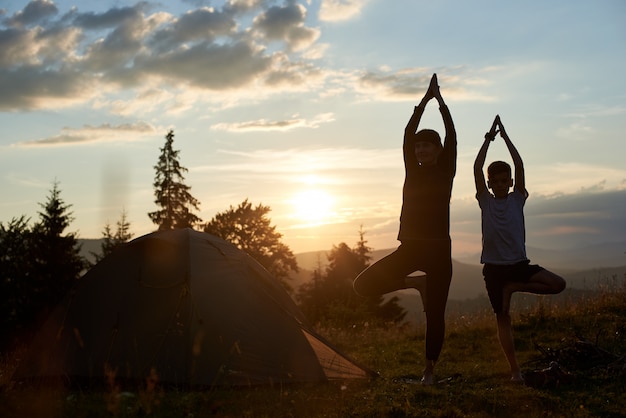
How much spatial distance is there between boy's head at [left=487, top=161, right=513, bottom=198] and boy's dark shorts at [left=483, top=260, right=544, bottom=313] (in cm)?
85

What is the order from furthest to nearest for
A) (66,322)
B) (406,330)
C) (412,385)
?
(406,330) → (66,322) → (412,385)

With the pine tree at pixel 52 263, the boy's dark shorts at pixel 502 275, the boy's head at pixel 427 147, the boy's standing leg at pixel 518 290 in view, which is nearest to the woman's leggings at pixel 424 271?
the boy's dark shorts at pixel 502 275

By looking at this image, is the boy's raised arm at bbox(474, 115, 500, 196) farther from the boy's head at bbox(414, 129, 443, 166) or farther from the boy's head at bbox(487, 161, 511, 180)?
the boy's head at bbox(414, 129, 443, 166)

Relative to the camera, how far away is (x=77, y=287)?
8.64m

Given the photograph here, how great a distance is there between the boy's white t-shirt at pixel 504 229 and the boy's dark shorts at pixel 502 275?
0.08 metres

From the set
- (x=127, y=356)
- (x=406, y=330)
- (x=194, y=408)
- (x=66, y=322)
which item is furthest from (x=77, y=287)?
(x=406, y=330)

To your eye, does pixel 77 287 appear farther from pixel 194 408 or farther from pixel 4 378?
pixel 194 408

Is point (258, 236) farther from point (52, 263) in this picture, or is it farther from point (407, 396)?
point (407, 396)

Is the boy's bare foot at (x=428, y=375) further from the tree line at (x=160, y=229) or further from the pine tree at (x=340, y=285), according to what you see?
the pine tree at (x=340, y=285)

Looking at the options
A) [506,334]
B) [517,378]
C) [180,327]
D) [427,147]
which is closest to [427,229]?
[427,147]

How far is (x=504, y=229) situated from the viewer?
6918mm

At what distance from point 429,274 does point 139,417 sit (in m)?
3.32

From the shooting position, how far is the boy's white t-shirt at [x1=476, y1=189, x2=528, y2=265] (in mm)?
6895

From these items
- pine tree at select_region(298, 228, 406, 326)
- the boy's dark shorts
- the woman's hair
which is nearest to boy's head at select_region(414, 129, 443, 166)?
the woman's hair
